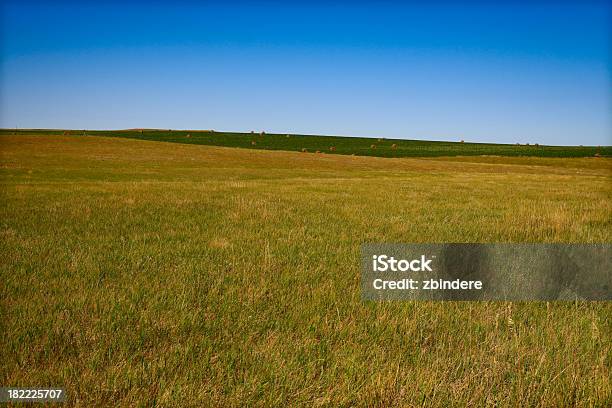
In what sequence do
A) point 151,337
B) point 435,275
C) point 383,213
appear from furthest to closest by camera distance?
point 383,213
point 435,275
point 151,337

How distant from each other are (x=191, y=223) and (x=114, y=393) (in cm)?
850

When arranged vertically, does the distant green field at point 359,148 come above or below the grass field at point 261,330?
above

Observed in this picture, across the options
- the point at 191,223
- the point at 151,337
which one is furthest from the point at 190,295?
the point at 191,223

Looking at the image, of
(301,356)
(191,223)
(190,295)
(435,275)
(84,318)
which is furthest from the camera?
(191,223)

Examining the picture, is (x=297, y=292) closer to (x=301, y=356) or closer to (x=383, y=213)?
(x=301, y=356)

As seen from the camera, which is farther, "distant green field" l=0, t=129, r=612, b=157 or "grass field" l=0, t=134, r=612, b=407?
"distant green field" l=0, t=129, r=612, b=157

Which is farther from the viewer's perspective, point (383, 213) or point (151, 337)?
point (383, 213)

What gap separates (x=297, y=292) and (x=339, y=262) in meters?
1.88

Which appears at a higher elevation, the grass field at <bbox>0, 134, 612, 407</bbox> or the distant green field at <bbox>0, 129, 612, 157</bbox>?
the distant green field at <bbox>0, 129, 612, 157</bbox>

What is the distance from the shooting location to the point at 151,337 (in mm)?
4207

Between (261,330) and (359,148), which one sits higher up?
(359,148)

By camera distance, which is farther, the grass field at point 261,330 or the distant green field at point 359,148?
the distant green field at point 359,148

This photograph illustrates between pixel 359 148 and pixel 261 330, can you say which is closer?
pixel 261 330

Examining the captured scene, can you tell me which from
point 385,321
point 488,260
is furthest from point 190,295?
point 488,260
